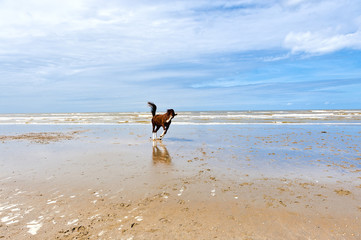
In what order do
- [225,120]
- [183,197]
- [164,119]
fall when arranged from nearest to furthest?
[183,197] < [164,119] < [225,120]

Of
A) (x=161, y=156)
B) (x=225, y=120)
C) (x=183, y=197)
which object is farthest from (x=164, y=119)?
(x=225, y=120)

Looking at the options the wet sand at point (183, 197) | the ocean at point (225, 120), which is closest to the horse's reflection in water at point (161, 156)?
the wet sand at point (183, 197)

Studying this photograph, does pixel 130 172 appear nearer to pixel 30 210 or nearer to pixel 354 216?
pixel 30 210

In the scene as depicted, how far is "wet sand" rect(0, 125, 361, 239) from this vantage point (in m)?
3.84

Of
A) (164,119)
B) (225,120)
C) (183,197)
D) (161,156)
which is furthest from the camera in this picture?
(225,120)

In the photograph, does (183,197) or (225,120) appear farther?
(225,120)

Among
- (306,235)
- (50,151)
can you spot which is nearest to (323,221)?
(306,235)

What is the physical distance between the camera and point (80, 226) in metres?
3.99

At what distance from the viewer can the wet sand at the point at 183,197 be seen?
12.6ft

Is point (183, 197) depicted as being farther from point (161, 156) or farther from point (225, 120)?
point (225, 120)

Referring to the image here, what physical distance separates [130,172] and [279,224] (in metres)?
4.66

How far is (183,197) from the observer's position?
5207mm

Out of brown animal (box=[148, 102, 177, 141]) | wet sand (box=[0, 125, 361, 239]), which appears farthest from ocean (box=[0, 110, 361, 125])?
wet sand (box=[0, 125, 361, 239])

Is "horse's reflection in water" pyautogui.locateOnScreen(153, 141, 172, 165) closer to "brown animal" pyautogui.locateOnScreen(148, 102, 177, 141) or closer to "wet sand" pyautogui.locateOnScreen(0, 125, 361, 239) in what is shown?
"wet sand" pyautogui.locateOnScreen(0, 125, 361, 239)
